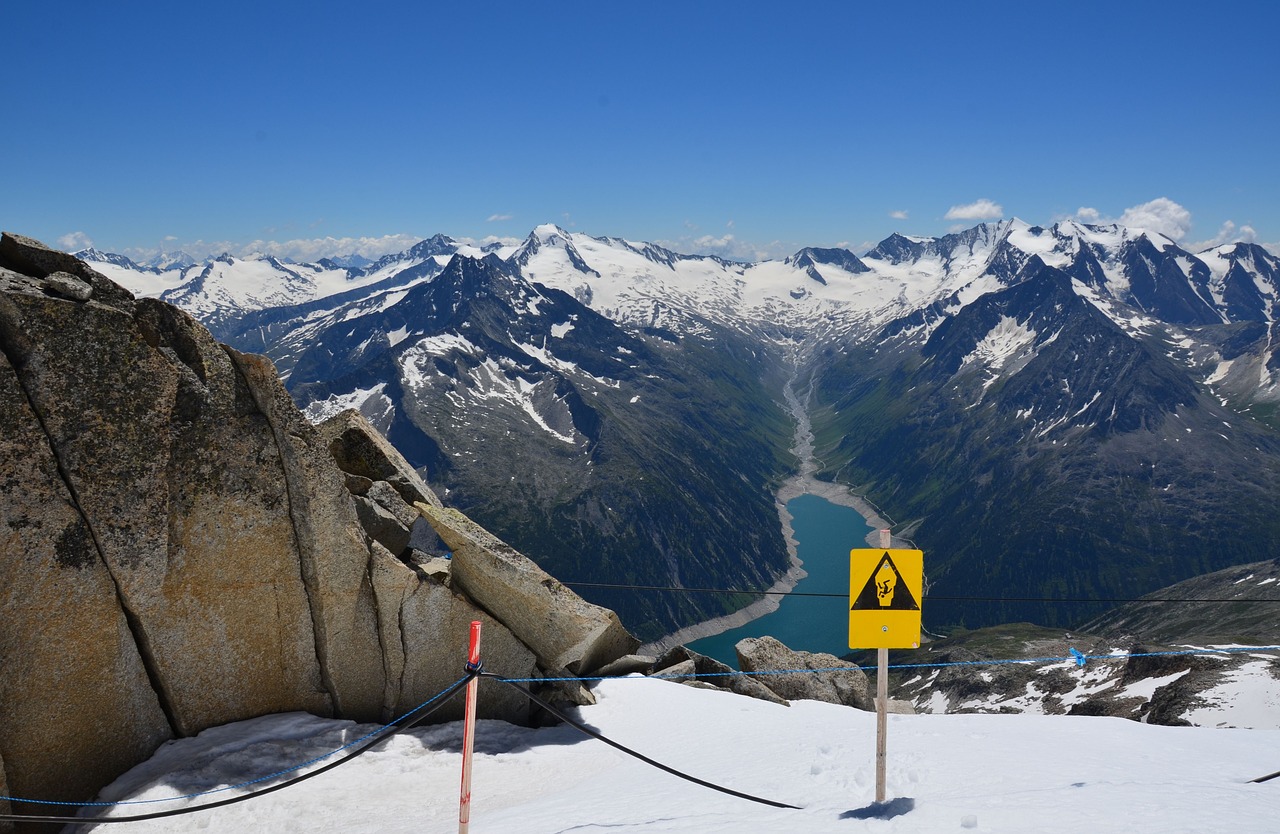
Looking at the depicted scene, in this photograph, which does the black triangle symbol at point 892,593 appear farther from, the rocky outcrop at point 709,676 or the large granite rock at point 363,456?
the rocky outcrop at point 709,676

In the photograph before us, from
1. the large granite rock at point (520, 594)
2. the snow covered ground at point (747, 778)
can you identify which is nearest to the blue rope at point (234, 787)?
the snow covered ground at point (747, 778)

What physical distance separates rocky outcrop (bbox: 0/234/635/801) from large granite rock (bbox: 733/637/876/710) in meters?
17.0

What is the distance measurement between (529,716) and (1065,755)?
14.5 meters

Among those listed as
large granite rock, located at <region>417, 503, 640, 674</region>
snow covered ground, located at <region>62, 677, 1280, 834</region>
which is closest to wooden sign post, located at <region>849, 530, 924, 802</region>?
snow covered ground, located at <region>62, 677, 1280, 834</region>

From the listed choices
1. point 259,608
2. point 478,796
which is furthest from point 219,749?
point 478,796

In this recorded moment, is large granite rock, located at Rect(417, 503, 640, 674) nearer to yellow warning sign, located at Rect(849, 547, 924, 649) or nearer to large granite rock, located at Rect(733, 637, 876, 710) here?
yellow warning sign, located at Rect(849, 547, 924, 649)

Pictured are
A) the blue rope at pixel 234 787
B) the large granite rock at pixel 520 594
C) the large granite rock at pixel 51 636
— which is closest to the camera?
the blue rope at pixel 234 787

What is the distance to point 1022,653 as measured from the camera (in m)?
128

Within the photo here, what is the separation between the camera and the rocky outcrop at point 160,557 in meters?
14.8

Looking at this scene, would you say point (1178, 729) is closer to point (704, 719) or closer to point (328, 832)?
point (704, 719)

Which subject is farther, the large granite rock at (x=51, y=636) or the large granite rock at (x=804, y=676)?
the large granite rock at (x=804, y=676)

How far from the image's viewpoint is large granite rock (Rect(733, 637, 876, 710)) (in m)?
32.7

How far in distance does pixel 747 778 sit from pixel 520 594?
8.54 meters

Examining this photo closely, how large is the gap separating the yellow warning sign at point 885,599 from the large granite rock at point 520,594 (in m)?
11.1
